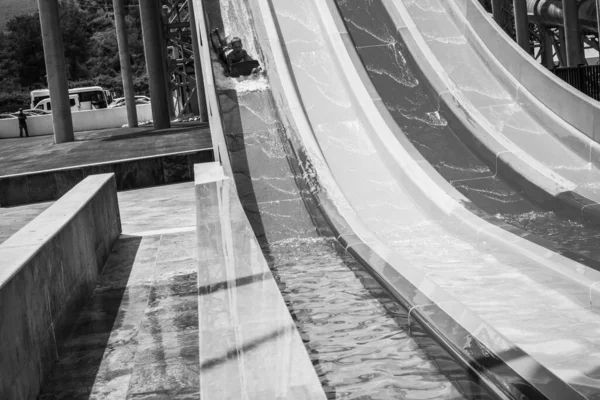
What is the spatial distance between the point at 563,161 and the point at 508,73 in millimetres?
1869

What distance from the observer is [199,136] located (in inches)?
709

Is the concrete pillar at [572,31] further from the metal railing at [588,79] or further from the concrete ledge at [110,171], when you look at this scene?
the concrete ledge at [110,171]

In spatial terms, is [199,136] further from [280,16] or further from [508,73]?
[508,73]

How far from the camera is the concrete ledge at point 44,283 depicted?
3.99 metres

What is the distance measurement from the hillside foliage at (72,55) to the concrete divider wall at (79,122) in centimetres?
2346

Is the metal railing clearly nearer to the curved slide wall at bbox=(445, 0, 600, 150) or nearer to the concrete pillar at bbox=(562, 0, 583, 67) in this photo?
the curved slide wall at bbox=(445, 0, 600, 150)

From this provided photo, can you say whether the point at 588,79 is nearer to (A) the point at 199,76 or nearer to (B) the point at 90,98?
(A) the point at 199,76

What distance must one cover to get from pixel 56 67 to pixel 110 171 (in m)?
9.10

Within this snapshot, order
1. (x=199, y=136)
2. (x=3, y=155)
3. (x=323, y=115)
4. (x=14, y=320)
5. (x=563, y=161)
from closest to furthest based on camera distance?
(x=14, y=320), (x=563, y=161), (x=323, y=115), (x=199, y=136), (x=3, y=155)

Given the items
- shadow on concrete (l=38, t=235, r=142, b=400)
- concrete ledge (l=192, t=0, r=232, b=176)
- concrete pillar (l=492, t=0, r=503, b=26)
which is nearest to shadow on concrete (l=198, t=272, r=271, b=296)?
shadow on concrete (l=38, t=235, r=142, b=400)

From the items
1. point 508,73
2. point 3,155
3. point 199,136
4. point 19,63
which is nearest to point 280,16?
point 508,73

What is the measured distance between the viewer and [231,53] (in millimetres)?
10648

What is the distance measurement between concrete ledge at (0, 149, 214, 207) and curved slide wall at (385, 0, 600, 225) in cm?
432

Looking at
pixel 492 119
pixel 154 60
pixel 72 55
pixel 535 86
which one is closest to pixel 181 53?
pixel 154 60
